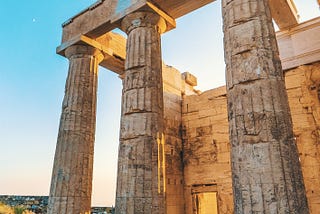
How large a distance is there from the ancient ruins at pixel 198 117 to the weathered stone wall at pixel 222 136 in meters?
0.04

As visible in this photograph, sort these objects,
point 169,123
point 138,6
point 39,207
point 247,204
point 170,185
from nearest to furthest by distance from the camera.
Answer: point 247,204 → point 138,6 → point 170,185 → point 169,123 → point 39,207

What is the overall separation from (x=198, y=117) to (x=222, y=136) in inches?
59.3

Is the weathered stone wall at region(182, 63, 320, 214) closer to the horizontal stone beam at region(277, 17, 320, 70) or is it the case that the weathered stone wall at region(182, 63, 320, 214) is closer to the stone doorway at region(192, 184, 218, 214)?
the stone doorway at region(192, 184, 218, 214)

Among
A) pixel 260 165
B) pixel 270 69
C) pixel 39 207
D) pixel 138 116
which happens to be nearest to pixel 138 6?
pixel 138 116

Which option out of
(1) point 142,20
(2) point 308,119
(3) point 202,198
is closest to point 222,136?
(3) point 202,198

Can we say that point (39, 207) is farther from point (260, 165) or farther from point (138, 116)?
point (260, 165)

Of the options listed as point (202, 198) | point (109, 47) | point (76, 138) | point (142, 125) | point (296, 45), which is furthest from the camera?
point (202, 198)

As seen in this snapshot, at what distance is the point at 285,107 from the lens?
4672 mm

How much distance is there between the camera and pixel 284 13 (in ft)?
32.2

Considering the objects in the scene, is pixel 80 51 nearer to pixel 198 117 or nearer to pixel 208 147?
pixel 198 117

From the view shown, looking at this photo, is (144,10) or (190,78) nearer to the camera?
(144,10)

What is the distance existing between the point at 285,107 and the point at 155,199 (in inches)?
136

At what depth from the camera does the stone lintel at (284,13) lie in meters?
9.38

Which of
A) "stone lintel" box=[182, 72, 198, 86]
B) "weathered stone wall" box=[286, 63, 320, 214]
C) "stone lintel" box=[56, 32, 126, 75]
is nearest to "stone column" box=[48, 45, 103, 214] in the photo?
"stone lintel" box=[56, 32, 126, 75]
